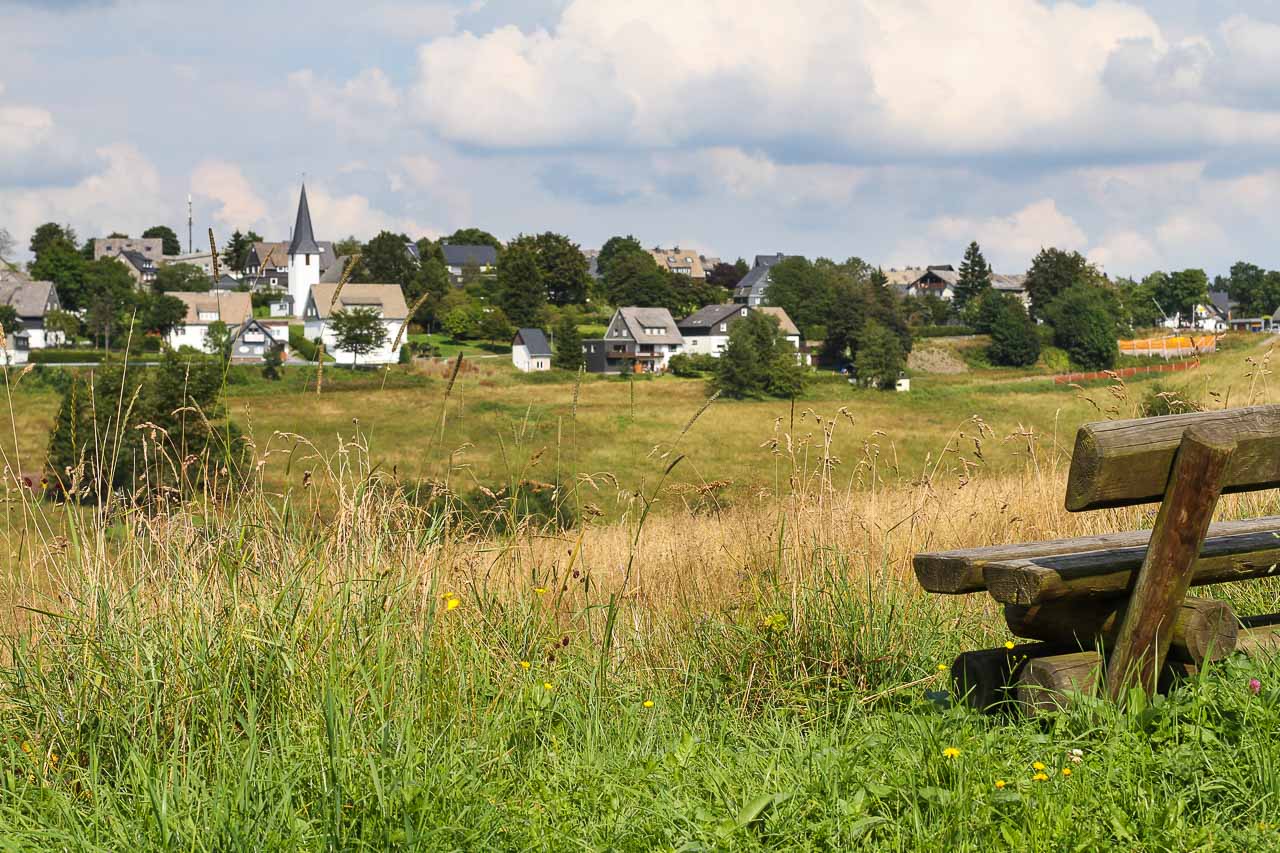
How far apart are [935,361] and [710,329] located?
20.3 meters

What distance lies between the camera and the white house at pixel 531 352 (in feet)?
277

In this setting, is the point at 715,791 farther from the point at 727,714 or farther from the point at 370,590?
the point at 370,590

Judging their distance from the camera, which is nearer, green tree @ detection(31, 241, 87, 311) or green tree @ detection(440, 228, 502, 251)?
green tree @ detection(31, 241, 87, 311)

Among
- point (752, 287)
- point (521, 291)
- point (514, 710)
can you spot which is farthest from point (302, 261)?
point (514, 710)

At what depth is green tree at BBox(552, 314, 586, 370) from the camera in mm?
86000

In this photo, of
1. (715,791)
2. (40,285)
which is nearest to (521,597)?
(715,791)

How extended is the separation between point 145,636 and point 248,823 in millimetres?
1127

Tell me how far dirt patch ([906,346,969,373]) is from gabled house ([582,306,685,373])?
20.1 m

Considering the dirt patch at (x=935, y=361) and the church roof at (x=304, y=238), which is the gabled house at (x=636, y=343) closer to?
the dirt patch at (x=935, y=361)

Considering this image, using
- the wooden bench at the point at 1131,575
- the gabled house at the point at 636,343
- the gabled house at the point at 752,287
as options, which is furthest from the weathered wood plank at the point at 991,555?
the gabled house at the point at 752,287

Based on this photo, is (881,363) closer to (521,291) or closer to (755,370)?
(755,370)

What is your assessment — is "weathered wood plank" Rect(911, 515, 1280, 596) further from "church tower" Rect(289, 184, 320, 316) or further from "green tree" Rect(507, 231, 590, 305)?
"church tower" Rect(289, 184, 320, 316)

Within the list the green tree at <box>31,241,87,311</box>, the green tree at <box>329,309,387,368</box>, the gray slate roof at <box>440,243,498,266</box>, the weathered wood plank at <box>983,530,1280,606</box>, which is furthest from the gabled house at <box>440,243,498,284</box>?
the weathered wood plank at <box>983,530,1280,606</box>

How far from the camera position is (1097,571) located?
11.5 ft
